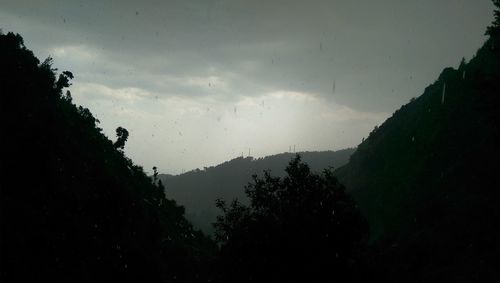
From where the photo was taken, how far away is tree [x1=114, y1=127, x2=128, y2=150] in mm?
110438

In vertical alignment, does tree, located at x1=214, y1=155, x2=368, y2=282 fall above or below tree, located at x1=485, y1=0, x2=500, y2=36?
below

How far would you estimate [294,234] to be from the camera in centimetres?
1650

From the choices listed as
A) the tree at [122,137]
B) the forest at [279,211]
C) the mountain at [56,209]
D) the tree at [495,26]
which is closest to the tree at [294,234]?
the forest at [279,211]

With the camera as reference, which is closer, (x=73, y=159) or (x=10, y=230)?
(x=10, y=230)

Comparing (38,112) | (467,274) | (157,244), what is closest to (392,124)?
(157,244)

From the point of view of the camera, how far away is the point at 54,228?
41.5 meters

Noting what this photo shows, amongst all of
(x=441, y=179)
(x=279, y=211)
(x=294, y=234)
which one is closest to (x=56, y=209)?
(x=279, y=211)

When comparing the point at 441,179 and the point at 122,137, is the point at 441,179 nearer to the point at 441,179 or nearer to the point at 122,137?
the point at 441,179

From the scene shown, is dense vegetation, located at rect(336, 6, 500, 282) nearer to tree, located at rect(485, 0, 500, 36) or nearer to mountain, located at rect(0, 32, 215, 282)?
tree, located at rect(485, 0, 500, 36)

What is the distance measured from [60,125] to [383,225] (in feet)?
214

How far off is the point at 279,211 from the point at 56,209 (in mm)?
37025

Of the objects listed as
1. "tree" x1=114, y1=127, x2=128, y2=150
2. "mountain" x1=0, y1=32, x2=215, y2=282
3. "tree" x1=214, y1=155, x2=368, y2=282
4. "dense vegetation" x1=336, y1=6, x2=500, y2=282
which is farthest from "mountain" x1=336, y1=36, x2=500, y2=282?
"tree" x1=114, y1=127, x2=128, y2=150

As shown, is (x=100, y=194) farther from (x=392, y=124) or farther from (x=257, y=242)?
(x=392, y=124)

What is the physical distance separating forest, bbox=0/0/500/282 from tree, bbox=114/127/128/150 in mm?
8195
